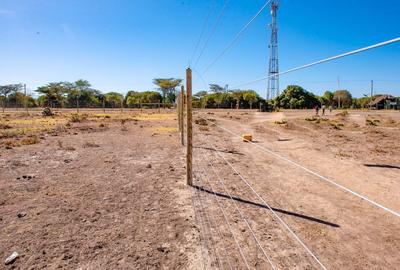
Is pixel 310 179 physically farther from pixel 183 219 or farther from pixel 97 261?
pixel 97 261

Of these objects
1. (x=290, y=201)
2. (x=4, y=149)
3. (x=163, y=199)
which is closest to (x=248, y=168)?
(x=290, y=201)

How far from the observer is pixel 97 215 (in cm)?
493

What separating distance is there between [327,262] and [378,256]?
2.75ft

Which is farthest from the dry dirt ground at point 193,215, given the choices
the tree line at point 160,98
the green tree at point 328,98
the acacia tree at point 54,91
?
the green tree at point 328,98

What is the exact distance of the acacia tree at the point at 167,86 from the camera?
88.2 m

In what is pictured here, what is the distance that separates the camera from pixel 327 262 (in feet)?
11.7

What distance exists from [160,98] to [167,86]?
18.4 feet

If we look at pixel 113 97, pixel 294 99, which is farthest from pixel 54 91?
pixel 294 99

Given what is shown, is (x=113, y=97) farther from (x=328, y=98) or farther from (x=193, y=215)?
(x=193, y=215)

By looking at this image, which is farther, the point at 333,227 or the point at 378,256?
the point at 333,227

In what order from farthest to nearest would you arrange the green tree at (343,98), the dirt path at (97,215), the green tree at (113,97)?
the green tree at (343,98)
the green tree at (113,97)
the dirt path at (97,215)

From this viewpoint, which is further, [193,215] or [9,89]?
[9,89]

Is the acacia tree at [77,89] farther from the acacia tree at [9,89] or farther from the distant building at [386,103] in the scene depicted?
the distant building at [386,103]

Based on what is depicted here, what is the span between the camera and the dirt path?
3.65 m
